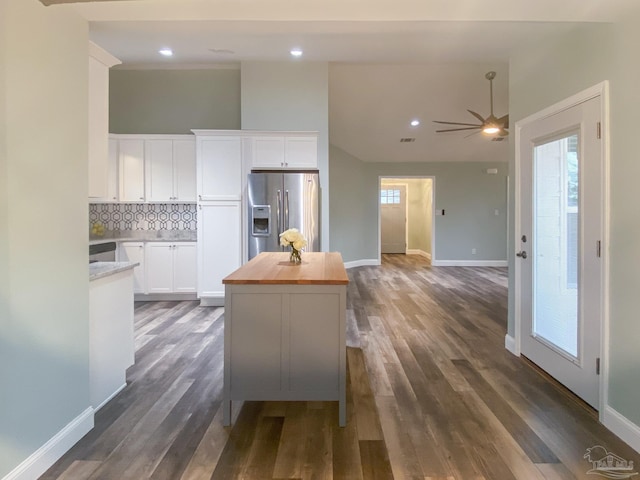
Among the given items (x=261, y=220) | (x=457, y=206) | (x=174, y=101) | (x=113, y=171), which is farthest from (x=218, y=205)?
(x=457, y=206)

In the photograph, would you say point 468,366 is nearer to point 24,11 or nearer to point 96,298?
point 96,298

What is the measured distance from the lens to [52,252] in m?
1.68

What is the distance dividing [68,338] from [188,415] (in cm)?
80

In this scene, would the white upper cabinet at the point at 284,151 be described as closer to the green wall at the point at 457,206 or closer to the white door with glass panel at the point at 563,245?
the white door with glass panel at the point at 563,245

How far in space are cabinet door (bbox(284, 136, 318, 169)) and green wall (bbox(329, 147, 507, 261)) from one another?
12.5 feet

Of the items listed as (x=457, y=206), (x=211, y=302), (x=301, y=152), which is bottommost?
(x=211, y=302)

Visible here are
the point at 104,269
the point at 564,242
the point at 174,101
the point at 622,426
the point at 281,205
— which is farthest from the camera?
the point at 174,101

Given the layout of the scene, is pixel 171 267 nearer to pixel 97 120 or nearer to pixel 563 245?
pixel 97 120

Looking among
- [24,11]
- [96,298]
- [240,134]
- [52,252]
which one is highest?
[240,134]

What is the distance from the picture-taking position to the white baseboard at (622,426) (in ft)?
5.88

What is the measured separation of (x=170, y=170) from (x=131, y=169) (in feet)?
1.71

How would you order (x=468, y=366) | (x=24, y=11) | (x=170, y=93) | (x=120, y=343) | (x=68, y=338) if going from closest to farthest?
1. (x=24, y=11)
2. (x=68, y=338)
3. (x=120, y=343)
4. (x=468, y=366)
5. (x=170, y=93)

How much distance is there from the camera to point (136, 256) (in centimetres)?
480

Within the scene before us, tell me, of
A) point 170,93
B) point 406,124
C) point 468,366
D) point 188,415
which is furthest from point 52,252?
point 406,124
